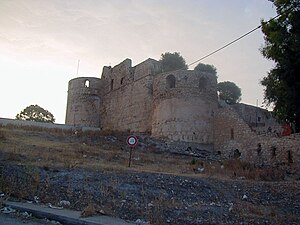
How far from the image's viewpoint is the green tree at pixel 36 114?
51688 mm

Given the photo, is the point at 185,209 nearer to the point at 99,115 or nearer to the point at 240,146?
the point at 240,146

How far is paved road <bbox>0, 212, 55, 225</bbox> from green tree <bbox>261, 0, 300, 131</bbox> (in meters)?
8.45

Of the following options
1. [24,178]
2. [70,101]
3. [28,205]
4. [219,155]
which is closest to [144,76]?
[219,155]

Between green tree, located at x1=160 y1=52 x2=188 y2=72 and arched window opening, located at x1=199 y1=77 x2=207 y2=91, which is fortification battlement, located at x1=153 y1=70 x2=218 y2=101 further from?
green tree, located at x1=160 y1=52 x2=188 y2=72

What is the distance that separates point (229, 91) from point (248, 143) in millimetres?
22851

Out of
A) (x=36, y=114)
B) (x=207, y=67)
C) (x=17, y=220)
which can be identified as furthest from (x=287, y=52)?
(x=36, y=114)

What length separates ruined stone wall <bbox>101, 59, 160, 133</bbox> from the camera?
31.0 m

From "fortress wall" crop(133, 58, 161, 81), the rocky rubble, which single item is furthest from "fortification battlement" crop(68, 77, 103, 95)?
the rocky rubble

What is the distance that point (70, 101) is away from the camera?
135 feet

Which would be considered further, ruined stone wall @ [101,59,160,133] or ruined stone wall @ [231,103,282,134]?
ruined stone wall @ [231,103,282,134]

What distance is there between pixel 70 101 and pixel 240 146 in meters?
22.4

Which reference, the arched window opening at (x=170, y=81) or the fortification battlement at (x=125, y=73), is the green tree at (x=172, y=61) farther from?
the arched window opening at (x=170, y=81)

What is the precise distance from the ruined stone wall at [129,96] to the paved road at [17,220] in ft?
76.1

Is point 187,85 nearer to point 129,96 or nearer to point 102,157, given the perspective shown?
point 129,96
